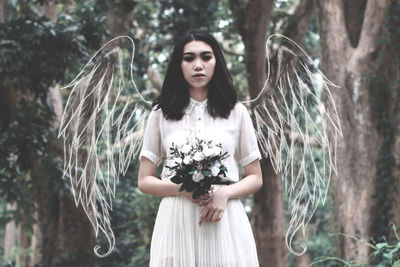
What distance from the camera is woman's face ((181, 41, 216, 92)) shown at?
3070mm

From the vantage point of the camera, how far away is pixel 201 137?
297 cm

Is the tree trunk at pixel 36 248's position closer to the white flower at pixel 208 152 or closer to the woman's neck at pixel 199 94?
the woman's neck at pixel 199 94

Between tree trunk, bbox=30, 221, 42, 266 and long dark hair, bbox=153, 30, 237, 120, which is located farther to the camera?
tree trunk, bbox=30, 221, 42, 266

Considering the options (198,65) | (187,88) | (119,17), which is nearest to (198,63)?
(198,65)

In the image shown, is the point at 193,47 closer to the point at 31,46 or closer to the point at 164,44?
the point at 31,46

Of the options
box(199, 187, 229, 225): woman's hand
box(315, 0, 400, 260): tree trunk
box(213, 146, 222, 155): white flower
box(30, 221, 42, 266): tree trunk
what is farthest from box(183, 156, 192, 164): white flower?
box(30, 221, 42, 266): tree trunk

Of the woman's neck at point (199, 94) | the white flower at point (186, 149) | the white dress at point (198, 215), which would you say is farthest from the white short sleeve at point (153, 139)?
the white flower at point (186, 149)

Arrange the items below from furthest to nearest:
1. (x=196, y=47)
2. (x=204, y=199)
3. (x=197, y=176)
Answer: (x=196, y=47) < (x=204, y=199) < (x=197, y=176)

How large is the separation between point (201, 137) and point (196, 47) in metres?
0.48

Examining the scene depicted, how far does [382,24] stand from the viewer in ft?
27.0

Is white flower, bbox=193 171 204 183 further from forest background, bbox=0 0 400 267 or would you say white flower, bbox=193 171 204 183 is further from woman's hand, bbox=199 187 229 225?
forest background, bbox=0 0 400 267

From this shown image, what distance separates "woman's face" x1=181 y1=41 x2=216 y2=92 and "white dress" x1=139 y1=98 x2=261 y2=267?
119mm

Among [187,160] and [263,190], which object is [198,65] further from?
[263,190]

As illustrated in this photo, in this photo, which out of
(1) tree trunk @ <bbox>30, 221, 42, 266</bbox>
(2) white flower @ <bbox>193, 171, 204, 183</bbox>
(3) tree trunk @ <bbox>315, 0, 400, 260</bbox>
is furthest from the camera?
(1) tree trunk @ <bbox>30, 221, 42, 266</bbox>
